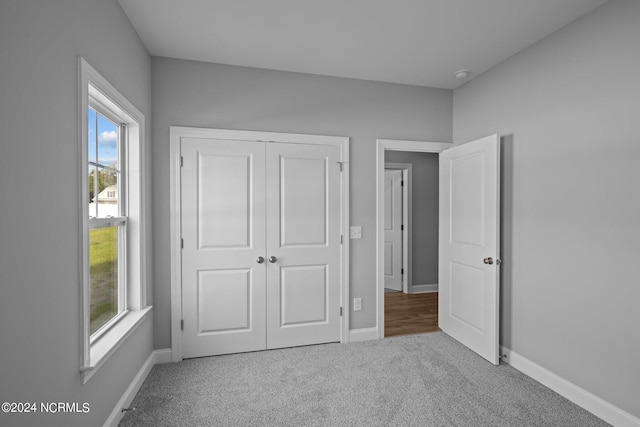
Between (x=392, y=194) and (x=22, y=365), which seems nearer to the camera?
(x=22, y=365)

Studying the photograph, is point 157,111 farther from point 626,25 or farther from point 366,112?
point 626,25

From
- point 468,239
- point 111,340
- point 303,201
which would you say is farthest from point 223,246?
point 468,239

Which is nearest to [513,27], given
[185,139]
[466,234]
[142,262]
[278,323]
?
[466,234]

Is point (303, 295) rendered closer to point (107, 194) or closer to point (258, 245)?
point (258, 245)

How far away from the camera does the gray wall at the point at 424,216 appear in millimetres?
5172

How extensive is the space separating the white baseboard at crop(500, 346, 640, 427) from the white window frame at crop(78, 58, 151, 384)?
2.97 meters

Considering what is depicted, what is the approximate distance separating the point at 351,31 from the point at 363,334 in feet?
8.96

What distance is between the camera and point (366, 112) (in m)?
3.24

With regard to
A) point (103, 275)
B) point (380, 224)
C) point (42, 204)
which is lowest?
point (103, 275)

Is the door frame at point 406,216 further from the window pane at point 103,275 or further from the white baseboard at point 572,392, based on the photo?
the window pane at point 103,275

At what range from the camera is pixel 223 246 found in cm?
286

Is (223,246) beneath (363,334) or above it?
above

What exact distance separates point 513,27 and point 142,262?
3258mm

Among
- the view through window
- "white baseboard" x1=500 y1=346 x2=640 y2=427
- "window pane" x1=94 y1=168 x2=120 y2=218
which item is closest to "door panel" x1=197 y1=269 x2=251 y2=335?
the view through window
